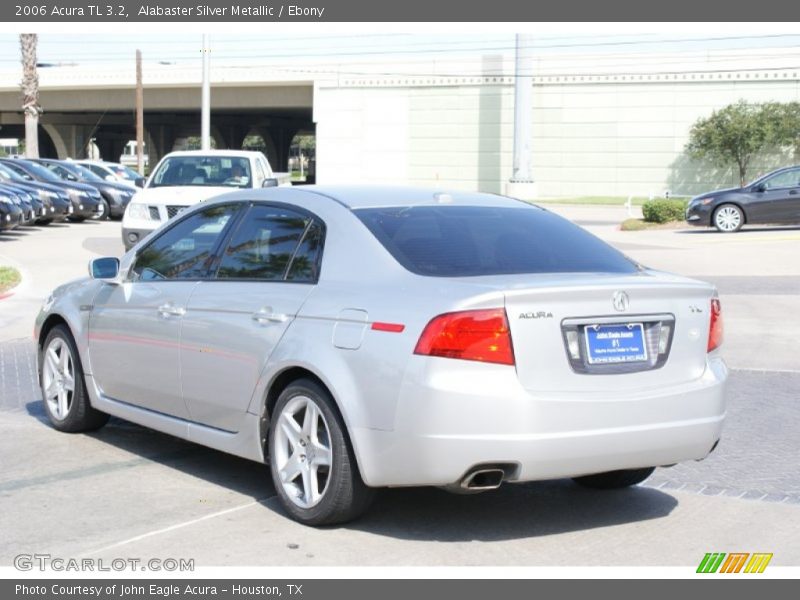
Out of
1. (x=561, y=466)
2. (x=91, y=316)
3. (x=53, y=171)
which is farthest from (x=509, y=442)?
(x=53, y=171)

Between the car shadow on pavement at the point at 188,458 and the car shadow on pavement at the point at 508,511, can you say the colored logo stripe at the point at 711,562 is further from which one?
the car shadow on pavement at the point at 188,458

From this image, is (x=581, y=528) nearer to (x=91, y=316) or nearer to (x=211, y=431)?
Result: (x=211, y=431)

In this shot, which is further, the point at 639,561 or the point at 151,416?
the point at 151,416

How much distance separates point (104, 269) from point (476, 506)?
2.97 m

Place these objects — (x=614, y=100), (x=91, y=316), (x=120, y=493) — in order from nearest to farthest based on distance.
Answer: (x=120, y=493) < (x=91, y=316) < (x=614, y=100)

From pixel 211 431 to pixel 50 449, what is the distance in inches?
62.2

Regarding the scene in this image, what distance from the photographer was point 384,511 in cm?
645

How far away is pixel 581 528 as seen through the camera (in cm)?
619

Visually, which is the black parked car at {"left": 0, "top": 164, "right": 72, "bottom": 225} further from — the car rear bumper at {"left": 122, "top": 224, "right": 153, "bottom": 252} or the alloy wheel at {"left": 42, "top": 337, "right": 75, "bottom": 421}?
the alloy wheel at {"left": 42, "top": 337, "right": 75, "bottom": 421}

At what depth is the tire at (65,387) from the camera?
8.20 meters

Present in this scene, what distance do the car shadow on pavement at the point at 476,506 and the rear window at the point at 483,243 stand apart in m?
1.27

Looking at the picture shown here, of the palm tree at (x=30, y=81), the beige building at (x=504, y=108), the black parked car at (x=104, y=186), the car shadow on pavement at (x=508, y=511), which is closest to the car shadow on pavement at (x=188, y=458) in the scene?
the car shadow on pavement at (x=508, y=511)

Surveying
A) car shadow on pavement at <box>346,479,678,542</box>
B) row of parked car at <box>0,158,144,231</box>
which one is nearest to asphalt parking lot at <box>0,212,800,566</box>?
car shadow on pavement at <box>346,479,678,542</box>

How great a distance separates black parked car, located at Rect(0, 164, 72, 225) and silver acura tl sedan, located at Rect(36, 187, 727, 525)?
22666mm
